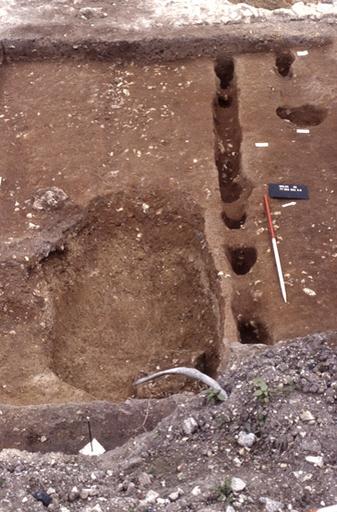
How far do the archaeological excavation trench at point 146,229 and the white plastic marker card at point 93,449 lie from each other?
99 millimetres

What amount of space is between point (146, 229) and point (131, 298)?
0.75 meters

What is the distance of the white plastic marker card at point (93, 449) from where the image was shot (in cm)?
620

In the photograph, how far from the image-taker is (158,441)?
5.71m

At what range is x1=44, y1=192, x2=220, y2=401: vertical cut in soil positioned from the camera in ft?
24.5

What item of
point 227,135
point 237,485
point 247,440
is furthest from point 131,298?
point 237,485

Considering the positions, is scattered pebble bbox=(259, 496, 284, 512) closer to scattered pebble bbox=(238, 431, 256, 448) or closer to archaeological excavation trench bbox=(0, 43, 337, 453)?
scattered pebble bbox=(238, 431, 256, 448)

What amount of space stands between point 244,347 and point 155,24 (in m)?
5.40

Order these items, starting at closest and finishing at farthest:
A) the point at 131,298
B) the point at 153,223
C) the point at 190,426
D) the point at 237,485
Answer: the point at 237,485, the point at 190,426, the point at 131,298, the point at 153,223

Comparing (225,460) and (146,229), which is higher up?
(225,460)

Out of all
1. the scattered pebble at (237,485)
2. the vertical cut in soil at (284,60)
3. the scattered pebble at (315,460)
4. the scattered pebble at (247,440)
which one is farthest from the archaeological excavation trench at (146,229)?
the scattered pebble at (315,460)

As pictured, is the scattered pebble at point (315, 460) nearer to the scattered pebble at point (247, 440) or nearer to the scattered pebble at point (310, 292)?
the scattered pebble at point (247, 440)

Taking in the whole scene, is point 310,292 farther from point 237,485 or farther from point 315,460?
point 237,485

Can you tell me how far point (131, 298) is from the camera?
8.09 m

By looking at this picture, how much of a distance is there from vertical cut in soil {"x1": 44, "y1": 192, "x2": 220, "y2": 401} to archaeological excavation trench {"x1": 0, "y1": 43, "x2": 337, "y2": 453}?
14mm
